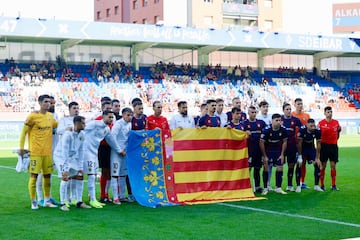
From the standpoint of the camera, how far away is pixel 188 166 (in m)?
12.0

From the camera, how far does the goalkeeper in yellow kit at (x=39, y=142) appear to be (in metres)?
10.8

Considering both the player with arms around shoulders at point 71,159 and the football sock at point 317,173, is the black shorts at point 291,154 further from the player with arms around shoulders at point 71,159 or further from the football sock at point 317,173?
the player with arms around shoulders at point 71,159

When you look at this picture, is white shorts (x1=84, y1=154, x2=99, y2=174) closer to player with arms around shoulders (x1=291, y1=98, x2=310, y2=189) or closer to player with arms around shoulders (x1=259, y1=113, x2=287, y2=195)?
player with arms around shoulders (x1=259, y1=113, x2=287, y2=195)

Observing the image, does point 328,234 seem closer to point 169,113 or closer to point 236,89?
point 169,113

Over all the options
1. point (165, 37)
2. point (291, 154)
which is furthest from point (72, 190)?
point (165, 37)

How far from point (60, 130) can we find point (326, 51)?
Result: 1523 inches

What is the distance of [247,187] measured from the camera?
12.4 meters

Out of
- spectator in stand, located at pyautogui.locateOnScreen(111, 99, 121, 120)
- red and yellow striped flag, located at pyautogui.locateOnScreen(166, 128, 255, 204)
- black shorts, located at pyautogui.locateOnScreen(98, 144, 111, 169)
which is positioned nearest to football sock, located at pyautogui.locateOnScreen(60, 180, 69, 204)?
black shorts, located at pyautogui.locateOnScreen(98, 144, 111, 169)

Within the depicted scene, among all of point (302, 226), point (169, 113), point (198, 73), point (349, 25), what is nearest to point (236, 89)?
point (198, 73)

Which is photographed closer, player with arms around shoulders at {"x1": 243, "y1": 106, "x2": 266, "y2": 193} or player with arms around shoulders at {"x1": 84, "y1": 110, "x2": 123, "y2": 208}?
player with arms around shoulders at {"x1": 84, "y1": 110, "x2": 123, "y2": 208}

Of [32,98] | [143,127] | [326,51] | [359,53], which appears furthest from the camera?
[359,53]

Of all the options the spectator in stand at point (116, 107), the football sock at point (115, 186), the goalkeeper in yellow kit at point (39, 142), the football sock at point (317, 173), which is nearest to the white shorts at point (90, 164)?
the football sock at point (115, 186)

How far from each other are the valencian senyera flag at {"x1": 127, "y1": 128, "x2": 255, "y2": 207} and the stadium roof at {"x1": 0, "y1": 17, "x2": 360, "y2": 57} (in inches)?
1040

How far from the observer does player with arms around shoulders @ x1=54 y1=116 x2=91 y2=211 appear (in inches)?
420
